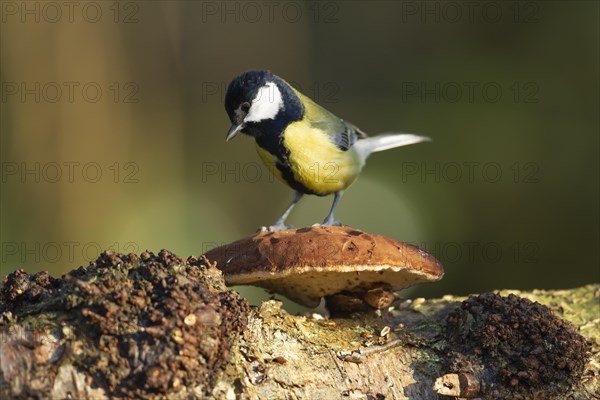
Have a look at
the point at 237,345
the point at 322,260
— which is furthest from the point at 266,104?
the point at 237,345

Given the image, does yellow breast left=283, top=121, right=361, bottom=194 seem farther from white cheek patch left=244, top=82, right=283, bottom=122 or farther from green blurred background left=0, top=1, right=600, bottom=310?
green blurred background left=0, top=1, right=600, bottom=310

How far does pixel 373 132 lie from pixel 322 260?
11.6 feet

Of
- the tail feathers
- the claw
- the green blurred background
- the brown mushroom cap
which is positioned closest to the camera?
the brown mushroom cap

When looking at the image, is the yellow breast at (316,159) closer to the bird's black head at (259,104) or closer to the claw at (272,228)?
the bird's black head at (259,104)

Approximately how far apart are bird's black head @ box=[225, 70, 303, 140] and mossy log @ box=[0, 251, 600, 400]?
1.02 m

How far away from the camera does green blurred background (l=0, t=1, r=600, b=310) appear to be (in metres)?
4.85

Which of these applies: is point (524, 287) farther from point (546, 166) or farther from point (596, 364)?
point (596, 364)

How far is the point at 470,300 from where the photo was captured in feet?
6.51

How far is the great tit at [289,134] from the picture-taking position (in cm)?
272

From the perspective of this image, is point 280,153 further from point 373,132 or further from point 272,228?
point 373,132

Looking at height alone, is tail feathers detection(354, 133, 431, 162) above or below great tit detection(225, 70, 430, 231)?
below

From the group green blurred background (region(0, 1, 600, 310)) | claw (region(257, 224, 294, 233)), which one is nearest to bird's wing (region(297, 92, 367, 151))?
claw (region(257, 224, 294, 233))

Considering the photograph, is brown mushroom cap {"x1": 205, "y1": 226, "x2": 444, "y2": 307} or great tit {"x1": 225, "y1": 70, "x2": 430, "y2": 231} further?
great tit {"x1": 225, "y1": 70, "x2": 430, "y2": 231}

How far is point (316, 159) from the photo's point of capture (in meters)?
2.82
